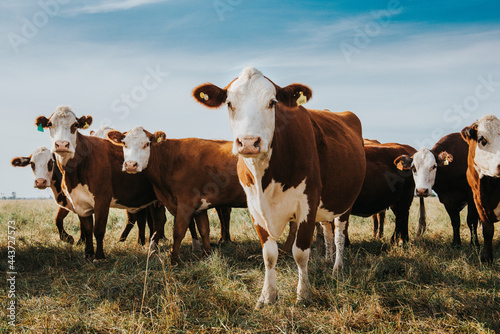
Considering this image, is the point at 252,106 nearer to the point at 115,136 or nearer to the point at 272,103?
the point at 272,103

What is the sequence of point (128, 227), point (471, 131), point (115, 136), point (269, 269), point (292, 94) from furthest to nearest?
point (128, 227) → point (115, 136) → point (471, 131) → point (269, 269) → point (292, 94)

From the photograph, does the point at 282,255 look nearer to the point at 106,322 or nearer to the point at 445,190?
the point at 106,322

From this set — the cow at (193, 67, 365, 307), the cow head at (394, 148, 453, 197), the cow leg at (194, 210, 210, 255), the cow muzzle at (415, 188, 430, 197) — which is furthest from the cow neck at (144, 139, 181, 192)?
the cow muzzle at (415, 188, 430, 197)

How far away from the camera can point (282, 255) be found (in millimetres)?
6672

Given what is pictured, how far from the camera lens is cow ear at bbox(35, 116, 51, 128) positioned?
752cm

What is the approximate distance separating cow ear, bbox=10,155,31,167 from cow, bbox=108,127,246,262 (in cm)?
296

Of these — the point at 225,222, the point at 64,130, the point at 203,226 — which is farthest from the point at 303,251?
the point at 64,130

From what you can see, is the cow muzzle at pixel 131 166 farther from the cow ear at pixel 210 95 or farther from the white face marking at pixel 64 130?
the cow ear at pixel 210 95

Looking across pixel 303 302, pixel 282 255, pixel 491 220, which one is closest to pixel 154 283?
pixel 303 302

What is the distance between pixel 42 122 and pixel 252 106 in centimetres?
512

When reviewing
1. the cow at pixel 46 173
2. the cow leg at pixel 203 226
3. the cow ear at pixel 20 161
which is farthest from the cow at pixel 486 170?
the cow ear at pixel 20 161

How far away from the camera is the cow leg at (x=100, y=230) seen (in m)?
7.53

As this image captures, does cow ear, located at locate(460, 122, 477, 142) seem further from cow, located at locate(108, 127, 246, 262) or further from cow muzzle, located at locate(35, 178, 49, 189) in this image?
cow muzzle, located at locate(35, 178, 49, 189)

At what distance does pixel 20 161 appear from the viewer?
963cm
